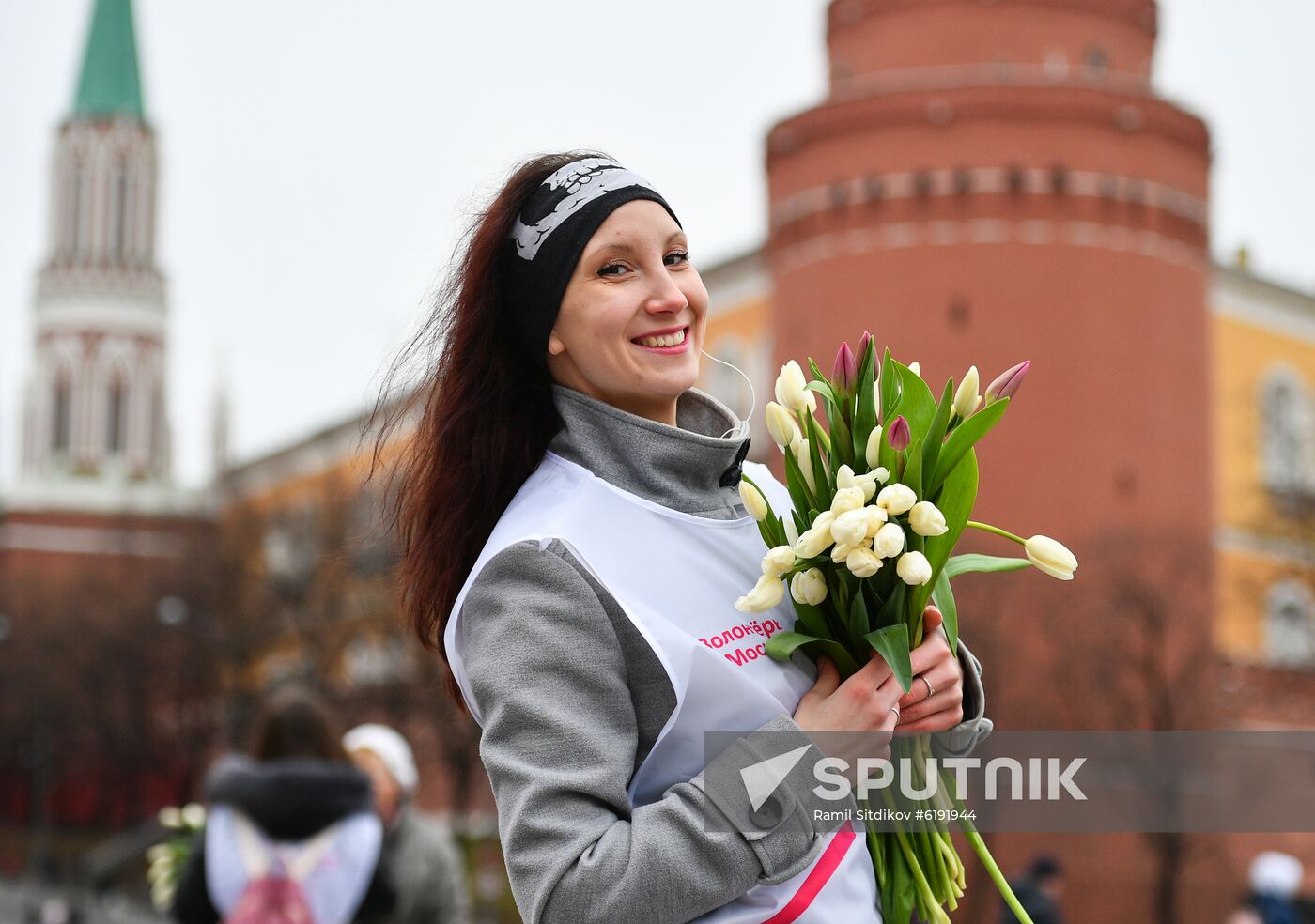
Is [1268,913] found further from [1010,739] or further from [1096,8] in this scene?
[1096,8]

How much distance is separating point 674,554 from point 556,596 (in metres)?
0.19

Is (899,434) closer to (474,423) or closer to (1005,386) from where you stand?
(1005,386)

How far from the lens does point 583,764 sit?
91.2 inches

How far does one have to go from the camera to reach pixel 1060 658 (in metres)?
27.8

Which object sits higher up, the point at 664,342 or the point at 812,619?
the point at 664,342

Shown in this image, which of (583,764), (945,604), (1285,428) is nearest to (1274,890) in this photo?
(945,604)

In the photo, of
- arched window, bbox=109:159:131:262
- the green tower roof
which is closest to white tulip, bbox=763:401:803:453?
the green tower roof

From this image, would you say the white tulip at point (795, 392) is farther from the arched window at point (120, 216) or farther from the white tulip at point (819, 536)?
the arched window at point (120, 216)

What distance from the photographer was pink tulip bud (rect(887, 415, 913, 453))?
95.2 inches

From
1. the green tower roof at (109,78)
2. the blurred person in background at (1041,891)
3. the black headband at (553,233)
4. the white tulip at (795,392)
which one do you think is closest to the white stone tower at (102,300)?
the green tower roof at (109,78)

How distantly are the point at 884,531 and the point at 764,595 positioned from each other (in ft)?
0.55

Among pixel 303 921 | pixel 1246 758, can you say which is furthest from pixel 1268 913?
pixel 1246 758

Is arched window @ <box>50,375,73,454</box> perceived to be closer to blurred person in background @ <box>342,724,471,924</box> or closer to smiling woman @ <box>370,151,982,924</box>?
blurred person in background @ <box>342,724,471,924</box>

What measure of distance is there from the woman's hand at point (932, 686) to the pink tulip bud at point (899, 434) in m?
0.23
